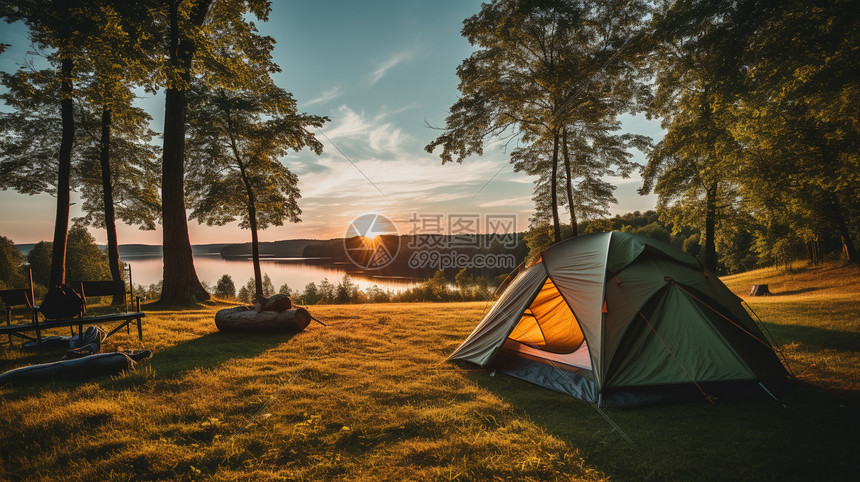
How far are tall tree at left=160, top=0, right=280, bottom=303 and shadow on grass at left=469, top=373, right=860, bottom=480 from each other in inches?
485

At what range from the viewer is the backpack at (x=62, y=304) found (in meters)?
6.31

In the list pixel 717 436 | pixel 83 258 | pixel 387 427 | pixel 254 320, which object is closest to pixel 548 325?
pixel 717 436

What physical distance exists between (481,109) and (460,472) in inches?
431

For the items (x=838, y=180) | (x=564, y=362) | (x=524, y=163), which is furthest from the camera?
(x=524, y=163)

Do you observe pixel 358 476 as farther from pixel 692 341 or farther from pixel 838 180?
pixel 838 180

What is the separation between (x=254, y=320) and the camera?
322 inches

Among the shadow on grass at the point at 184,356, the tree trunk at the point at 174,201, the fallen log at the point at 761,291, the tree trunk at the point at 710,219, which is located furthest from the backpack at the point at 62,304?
the fallen log at the point at 761,291

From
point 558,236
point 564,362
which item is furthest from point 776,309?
point 564,362

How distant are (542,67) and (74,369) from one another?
43.4ft

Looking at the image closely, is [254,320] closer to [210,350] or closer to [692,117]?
[210,350]

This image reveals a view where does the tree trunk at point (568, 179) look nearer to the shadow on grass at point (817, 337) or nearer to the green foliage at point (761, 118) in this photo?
the green foliage at point (761, 118)

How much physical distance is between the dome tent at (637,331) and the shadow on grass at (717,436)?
10.8 inches

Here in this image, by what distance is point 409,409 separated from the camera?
14.4 feet

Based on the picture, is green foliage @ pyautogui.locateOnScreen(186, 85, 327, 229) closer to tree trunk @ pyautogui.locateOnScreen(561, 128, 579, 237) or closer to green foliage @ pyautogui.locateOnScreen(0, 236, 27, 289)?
tree trunk @ pyautogui.locateOnScreen(561, 128, 579, 237)
